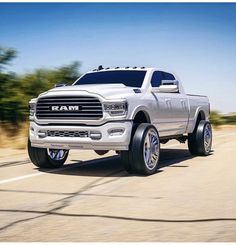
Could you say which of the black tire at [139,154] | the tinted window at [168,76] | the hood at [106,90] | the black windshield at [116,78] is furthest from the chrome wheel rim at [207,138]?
the hood at [106,90]

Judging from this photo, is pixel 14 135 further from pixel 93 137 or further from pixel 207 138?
pixel 93 137

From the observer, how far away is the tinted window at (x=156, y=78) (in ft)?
30.1

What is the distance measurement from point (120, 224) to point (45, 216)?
84 centimetres

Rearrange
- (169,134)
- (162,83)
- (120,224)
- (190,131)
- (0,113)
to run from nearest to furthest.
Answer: (120,224) < (162,83) < (169,134) < (190,131) < (0,113)

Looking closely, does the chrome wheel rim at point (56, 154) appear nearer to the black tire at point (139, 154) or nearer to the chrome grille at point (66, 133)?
the chrome grille at point (66, 133)

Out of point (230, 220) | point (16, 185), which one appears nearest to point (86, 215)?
point (230, 220)

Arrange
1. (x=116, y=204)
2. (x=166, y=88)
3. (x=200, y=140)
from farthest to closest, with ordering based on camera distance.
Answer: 1. (x=200, y=140)
2. (x=166, y=88)
3. (x=116, y=204)

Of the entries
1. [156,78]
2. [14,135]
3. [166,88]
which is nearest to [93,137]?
[166,88]

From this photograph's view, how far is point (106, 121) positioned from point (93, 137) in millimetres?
330

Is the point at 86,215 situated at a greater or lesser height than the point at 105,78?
lesser

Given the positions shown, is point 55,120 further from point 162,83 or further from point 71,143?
point 162,83

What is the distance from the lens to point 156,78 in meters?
9.38

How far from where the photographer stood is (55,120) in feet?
25.3

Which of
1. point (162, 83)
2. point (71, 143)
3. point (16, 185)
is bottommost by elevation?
point (16, 185)
